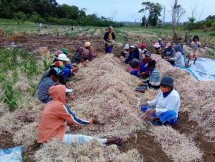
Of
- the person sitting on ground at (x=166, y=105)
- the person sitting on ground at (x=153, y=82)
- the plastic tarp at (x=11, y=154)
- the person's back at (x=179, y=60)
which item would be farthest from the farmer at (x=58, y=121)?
the person's back at (x=179, y=60)

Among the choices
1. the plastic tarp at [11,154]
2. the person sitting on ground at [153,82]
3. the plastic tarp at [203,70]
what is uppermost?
the person sitting on ground at [153,82]

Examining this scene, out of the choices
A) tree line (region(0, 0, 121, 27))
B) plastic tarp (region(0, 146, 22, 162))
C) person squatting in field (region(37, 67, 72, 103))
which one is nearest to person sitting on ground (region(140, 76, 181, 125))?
person squatting in field (region(37, 67, 72, 103))

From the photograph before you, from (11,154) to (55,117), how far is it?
812 millimetres

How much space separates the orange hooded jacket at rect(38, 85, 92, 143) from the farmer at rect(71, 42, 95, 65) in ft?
17.9

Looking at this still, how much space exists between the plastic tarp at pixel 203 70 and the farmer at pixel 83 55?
10.3ft

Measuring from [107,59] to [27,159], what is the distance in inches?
229

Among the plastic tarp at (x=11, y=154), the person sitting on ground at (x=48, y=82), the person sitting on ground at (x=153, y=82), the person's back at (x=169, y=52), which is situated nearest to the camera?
the plastic tarp at (x=11, y=154)

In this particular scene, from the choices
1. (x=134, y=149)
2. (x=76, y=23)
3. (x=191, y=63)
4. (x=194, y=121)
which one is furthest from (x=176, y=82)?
(x=76, y=23)

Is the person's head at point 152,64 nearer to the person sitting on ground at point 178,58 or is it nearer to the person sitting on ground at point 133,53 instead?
the person sitting on ground at point 133,53

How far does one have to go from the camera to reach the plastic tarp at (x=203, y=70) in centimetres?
925

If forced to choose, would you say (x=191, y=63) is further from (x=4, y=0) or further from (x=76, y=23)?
(x=4, y=0)

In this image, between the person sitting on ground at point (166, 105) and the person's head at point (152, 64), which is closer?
the person sitting on ground at point (166, 105)

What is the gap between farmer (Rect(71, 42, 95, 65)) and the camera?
394 inches

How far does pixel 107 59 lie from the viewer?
9.82 m
